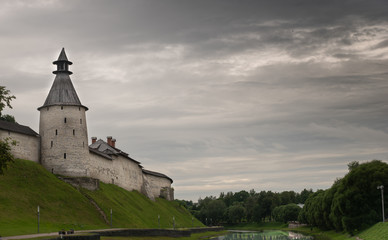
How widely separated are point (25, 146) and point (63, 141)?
5.42 m

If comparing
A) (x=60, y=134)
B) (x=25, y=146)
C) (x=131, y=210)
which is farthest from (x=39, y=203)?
(x=131, y=210)

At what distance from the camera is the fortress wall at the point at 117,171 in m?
80.4

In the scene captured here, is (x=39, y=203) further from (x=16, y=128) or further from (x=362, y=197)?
(x=362, y=197)

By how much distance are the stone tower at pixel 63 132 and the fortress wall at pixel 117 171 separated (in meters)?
3.45

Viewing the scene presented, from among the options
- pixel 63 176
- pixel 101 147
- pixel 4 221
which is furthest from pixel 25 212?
pixel 101 147

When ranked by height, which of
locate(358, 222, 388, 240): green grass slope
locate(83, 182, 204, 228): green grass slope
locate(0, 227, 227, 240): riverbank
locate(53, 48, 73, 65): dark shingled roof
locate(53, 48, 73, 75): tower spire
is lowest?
locate(358, 222, 388, 240): green grass slope

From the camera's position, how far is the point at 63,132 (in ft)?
231

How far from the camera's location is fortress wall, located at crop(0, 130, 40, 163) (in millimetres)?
64906

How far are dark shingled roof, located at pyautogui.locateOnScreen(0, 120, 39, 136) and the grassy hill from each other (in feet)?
14.6

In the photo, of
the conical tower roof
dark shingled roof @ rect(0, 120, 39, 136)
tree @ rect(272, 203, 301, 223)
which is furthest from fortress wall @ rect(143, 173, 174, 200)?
dark shingled roof @ rect(0, 120, 39, 136)

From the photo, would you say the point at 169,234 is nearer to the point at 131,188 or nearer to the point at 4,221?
the point at 4,221

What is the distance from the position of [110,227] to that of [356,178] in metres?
33.3

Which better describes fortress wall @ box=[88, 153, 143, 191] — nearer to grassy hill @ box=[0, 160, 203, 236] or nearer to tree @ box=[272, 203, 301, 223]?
grassy hill @ box=[0, 160, 203, 236]

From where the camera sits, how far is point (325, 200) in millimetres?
81750
